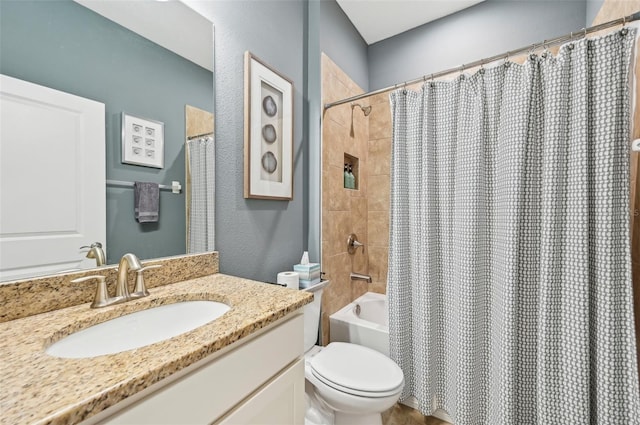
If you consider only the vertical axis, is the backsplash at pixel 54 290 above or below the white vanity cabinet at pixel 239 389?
above

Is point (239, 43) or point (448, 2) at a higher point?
point (448, 2)

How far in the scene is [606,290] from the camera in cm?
95

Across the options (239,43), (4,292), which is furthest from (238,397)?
(239,43)

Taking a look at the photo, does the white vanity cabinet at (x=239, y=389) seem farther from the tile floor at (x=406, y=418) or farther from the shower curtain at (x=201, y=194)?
the tile floor at (x=406, y=418)

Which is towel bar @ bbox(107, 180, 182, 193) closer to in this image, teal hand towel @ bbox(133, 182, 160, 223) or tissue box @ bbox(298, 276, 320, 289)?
teal hand towel @ bbox(133, 182, 160, 223)

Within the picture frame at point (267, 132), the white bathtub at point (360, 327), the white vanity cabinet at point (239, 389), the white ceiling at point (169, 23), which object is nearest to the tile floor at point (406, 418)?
the white bathtub at point (360, 327)

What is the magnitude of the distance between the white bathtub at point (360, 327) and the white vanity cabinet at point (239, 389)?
860 mm

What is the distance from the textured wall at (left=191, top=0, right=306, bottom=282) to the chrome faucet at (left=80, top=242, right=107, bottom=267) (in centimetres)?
43

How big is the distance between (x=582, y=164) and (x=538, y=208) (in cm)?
21

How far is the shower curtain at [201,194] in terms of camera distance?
1.09 metres

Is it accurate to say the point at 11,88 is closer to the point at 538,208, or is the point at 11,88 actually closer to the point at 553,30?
the point at 538,208

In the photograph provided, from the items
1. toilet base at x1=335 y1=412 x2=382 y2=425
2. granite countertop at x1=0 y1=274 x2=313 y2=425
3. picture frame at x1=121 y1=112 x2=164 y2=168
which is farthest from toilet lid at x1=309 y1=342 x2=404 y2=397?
picture frame at x1=121 y1=112 x2=164 y2=168

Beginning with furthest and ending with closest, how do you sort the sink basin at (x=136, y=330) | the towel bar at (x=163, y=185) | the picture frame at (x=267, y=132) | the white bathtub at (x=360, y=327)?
the white bathtub at (x=360, y=327)
the picture frame at (x=267, y=132)
the towel bar at (x=163, y=185)
the sink basin at (x=136, y=330)

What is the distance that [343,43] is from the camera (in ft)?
6.97
